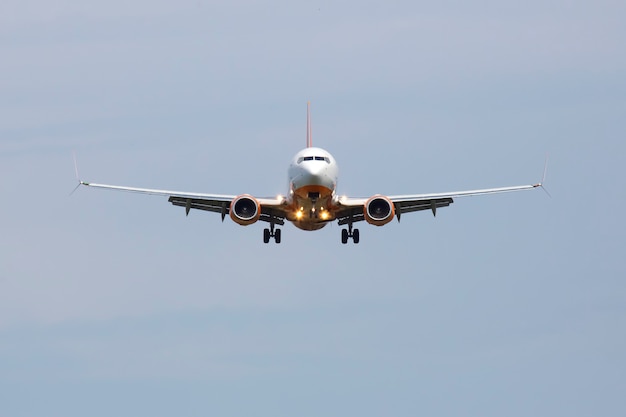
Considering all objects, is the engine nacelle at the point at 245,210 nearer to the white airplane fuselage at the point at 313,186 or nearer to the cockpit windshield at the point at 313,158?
the white airplane fuselage at the point at 313,186

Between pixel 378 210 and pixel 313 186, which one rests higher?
pixel 378 210

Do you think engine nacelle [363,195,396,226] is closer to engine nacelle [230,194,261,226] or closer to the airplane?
the airplane

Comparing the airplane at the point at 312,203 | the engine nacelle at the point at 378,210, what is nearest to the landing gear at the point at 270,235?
the airplane at the point at 312,203

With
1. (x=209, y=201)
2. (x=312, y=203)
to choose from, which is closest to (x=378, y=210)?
(x=312, y=203)

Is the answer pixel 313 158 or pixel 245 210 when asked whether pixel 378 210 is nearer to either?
pixel 313 158

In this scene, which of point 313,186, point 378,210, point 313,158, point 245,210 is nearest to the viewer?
point 313,186

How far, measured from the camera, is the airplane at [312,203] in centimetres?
7431

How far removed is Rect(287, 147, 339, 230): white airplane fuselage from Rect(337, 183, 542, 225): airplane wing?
46.0 inches

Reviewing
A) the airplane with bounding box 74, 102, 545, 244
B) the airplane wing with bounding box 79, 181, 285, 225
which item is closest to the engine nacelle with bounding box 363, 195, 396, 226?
the airplane with bounding box 74, 102, 545, 244

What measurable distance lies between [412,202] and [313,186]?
29.0 ft

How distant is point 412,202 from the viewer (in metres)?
80.8

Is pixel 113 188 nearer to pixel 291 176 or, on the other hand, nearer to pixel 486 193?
pixel 291 176

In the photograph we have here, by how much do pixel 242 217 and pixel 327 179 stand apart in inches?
212

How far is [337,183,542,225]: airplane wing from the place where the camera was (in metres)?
77.8
